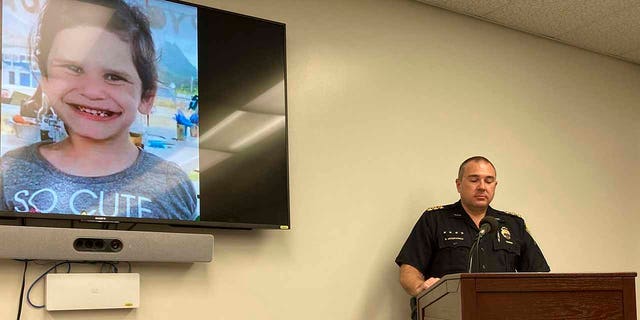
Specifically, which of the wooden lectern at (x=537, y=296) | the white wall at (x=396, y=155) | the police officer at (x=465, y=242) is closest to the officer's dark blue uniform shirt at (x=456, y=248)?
the police officer at (x=465, y=242)

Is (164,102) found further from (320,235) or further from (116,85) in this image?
(320,235)

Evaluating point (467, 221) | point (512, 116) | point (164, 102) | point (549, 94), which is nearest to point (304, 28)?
point (164, 102)

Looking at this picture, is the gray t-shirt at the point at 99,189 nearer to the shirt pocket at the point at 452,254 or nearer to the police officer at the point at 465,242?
the police officer at the point at 465,242

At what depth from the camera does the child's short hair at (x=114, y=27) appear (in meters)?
2.69

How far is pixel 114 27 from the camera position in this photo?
2840 mm

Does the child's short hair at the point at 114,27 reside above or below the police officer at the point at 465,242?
above

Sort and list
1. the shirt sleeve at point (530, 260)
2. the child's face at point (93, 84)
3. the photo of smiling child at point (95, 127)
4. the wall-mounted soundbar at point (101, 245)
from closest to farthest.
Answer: the wall-mounted soundbar at point (101, 245) → the photo of smiling child at point (95, 127) → the child's face at point (93, 84) → the shirt sleeve at point (530, 260)

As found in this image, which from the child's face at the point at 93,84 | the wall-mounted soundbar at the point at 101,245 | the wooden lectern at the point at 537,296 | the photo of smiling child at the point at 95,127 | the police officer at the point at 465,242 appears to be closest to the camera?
the wooden lectern at the point at 537,296

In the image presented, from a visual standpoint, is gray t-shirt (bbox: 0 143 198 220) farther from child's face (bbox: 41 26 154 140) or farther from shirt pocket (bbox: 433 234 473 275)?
shirt pocket (bbox: 433 234 473 275)

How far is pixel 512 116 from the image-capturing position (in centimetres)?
433

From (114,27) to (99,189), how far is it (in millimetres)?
659

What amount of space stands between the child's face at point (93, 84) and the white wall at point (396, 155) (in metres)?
0.57

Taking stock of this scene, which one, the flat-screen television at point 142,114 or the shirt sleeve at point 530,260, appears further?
the shirt sleeve at point 530,260

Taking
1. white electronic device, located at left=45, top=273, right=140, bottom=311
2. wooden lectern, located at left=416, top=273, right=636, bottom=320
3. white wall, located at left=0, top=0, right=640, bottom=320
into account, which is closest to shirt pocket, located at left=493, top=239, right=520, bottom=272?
white wall, located at left=0, top=0, right=640, bottom=320
